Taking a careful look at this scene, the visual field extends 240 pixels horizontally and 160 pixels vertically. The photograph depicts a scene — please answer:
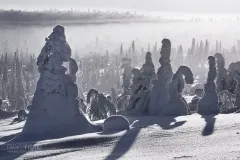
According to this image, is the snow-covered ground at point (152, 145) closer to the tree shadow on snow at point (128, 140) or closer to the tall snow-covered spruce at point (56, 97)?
the tree shadow on snow at point (128, 140)

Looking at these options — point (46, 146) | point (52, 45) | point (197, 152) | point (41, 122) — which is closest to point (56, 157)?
point (46, 146)

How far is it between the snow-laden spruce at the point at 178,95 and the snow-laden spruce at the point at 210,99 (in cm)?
115

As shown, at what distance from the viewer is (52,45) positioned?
2561cm

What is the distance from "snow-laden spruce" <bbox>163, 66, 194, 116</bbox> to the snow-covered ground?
23.6 feet

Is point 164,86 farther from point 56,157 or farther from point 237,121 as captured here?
point 56,157

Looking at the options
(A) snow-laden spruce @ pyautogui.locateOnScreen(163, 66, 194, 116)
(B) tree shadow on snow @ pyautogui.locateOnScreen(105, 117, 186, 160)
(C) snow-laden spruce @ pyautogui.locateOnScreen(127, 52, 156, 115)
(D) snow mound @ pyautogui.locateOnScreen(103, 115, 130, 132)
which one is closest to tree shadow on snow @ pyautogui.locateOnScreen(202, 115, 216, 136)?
(B) tree shadow on snow @ pyautogui.locateOnScreen(105, 117, 186, 160)

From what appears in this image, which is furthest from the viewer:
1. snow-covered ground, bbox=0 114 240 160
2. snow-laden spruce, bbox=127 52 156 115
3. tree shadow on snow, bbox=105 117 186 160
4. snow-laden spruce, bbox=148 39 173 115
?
snow-laden spruce, bbox=127 52 156 115

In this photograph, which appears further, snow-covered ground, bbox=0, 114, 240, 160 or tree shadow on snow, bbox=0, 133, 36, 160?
tree shadow on snow, bbox=0, 133, 36, 160

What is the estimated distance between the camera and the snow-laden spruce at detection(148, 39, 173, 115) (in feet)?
105

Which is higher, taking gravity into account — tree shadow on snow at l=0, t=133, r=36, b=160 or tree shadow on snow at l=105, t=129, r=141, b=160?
tree shadow on snow at l=105, t=129, r=141, b=160

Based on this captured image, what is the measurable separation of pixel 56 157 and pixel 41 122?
763 centimetres

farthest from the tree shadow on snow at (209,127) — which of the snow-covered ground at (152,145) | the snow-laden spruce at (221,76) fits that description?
the snow-laden spruce at (221,76)

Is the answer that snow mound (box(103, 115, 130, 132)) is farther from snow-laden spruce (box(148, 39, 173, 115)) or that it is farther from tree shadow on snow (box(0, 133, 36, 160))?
snow-laden spruce (box(148, 39, 173, 115))

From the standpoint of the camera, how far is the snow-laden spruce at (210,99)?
30016 millimetres
